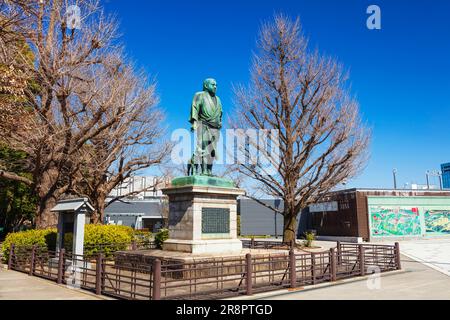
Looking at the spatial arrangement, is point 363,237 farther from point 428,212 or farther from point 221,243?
point 221,243

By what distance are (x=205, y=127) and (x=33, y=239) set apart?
8988 mm

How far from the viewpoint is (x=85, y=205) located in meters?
14.1

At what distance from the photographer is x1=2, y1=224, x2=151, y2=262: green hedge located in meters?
15.9

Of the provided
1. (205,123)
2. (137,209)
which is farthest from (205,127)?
(137,209)

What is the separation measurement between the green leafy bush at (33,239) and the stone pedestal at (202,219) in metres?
6.31

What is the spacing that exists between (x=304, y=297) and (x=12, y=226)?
35.0 metres

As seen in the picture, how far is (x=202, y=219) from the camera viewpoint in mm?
12172

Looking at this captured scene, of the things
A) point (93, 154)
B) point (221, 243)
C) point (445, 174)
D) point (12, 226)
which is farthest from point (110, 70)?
point (445, 174)

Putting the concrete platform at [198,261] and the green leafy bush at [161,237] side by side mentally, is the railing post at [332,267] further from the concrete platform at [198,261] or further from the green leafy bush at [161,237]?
the green leafy bush at [161,237]

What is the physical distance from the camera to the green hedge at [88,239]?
15.9 m

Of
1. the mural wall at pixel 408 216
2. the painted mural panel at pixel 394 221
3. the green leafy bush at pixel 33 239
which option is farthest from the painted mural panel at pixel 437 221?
the green leafy bush at pixel 33 239

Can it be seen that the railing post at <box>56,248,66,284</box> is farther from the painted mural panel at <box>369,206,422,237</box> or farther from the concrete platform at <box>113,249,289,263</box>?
the painted mural panel at <box>369,206,422,237</box>

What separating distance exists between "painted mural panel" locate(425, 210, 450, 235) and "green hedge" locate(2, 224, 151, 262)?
31.5 metres

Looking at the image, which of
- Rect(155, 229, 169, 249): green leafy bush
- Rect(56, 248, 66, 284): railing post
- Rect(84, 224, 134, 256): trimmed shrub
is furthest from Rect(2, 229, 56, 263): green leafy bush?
Rect(56, 248, 66, 284): railing post
